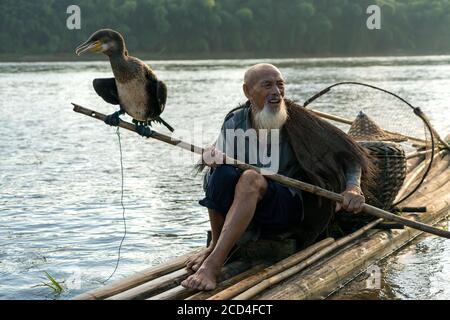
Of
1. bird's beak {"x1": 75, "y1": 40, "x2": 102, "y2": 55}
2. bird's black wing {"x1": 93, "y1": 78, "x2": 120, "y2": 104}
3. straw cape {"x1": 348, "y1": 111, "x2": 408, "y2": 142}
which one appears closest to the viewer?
bird's beak {"x1": 75, "y1": 40, "x2": 102, "y2": 55}

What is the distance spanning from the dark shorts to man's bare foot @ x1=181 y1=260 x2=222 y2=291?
12.8 inches

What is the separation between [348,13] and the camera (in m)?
63.2

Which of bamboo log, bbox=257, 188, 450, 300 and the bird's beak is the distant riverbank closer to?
bamboo log, bbox=257, 188, 450, 300

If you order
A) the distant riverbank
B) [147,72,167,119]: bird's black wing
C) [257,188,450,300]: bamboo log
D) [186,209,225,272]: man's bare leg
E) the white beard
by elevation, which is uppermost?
[147,72,167,119]: bird's black wing

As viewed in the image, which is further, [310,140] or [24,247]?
[24,247]

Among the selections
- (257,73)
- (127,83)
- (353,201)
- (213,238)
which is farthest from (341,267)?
(127,83)

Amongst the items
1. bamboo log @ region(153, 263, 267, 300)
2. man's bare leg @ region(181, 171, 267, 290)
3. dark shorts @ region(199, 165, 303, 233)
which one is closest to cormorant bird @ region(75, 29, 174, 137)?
dark shorts @ region(199, 165, 303, 233)

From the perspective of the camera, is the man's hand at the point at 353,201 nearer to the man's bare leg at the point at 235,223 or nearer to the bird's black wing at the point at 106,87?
the man's bare leg at the point at 235,223

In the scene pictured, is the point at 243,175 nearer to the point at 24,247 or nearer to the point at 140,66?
the point at 140,66

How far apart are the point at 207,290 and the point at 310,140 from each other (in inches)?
40.6

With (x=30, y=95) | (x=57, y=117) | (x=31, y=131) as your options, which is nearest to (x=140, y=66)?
(x=31, y=131)

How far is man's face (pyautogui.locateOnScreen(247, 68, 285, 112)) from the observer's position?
4543 millimetres

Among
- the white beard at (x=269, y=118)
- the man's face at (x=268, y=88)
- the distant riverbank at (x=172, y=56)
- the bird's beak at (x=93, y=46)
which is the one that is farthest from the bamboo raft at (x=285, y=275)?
the distant riverbank at (x=172, y=56)

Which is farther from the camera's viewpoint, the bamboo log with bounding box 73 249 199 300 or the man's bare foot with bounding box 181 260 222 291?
the man's bare foot with bounding box 181 260 222 291
